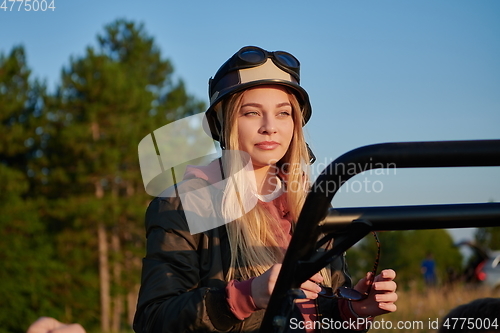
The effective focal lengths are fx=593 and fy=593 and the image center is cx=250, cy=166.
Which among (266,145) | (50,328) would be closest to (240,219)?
(266,145)

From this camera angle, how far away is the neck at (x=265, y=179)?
2.78 metres

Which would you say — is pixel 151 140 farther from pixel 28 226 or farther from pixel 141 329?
pixel 28 226

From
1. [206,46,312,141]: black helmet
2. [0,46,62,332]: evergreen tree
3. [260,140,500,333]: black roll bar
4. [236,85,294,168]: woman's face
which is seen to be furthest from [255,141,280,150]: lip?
[0,46,62,332]: evergreen tree

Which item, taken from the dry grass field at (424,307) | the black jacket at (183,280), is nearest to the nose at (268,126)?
the black jacket at (183,280)

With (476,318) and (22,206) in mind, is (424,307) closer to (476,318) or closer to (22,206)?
(476,318)

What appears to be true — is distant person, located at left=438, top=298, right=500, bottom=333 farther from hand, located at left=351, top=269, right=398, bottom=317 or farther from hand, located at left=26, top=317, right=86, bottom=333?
hand, located at left=26, top=317, right=86, bottom=333

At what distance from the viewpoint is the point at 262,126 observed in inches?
104

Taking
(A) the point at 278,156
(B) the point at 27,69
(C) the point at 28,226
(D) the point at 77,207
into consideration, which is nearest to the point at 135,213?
(D) the point at 77,207

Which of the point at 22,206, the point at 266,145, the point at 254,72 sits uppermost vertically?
the point at 22,206

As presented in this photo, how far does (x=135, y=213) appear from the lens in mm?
32844

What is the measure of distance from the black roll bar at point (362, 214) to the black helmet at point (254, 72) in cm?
144

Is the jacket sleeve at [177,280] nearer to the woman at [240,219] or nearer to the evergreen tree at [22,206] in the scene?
the woman at [240,219]

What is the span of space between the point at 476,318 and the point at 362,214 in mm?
Result: 950

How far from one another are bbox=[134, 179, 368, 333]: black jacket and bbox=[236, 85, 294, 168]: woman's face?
1.02 feet
